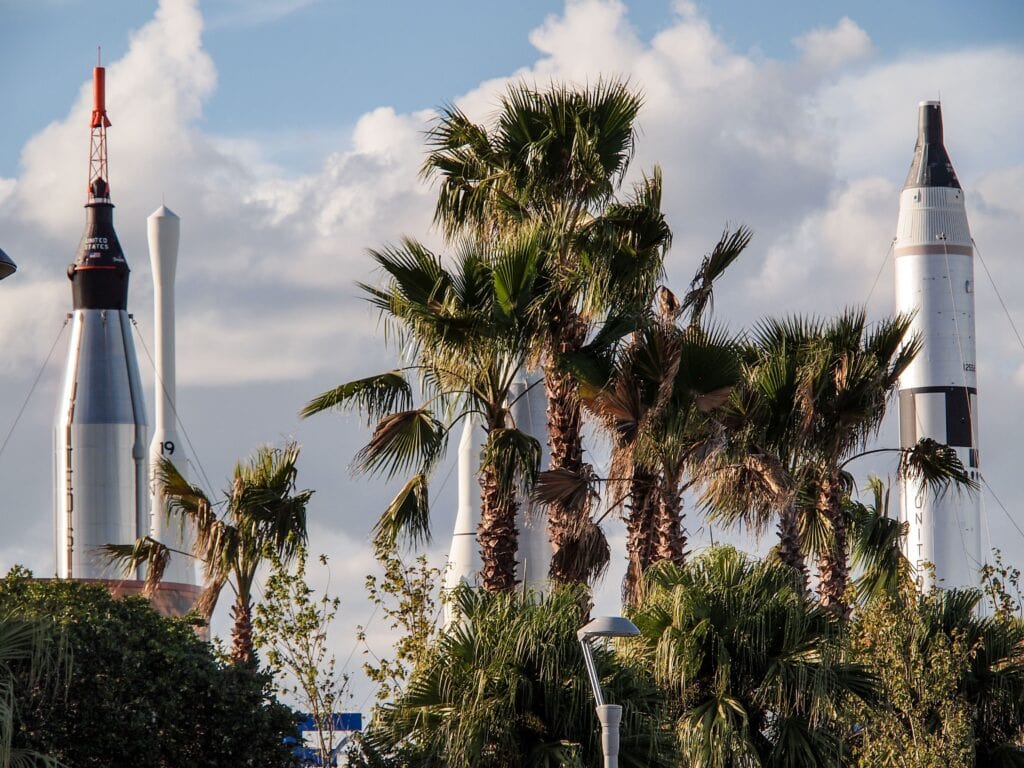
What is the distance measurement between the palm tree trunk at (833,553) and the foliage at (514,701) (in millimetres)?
8065

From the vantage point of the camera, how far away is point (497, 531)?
22.8 metres

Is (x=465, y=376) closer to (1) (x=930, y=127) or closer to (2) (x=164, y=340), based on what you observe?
(1) (x=930, y=127)

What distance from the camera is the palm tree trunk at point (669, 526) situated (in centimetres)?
2431

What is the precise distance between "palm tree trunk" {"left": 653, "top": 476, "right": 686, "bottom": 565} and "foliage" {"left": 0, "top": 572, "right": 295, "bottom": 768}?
575cm

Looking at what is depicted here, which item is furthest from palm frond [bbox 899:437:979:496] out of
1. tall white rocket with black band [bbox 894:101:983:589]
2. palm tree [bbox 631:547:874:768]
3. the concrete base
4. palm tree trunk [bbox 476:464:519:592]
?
the concrete base

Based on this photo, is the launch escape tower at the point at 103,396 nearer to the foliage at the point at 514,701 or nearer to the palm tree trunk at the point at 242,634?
the palm tree trunk at the point at 242,634

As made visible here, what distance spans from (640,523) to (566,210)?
14.9 ft

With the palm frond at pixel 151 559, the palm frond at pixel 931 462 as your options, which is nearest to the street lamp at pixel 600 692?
the palm frond at pixel 151 559

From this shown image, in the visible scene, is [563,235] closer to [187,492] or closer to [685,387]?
[685,387]

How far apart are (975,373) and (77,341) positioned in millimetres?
34202

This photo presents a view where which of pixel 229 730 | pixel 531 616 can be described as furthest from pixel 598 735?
pixel 229 730

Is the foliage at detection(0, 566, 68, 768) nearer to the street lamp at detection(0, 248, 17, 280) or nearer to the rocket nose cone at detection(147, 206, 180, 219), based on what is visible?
the street lamp at detection(0, 248, 17, 280)

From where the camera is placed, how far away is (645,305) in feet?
80.8

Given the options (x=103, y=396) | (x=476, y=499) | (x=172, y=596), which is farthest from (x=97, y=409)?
(x=476, y=499)
